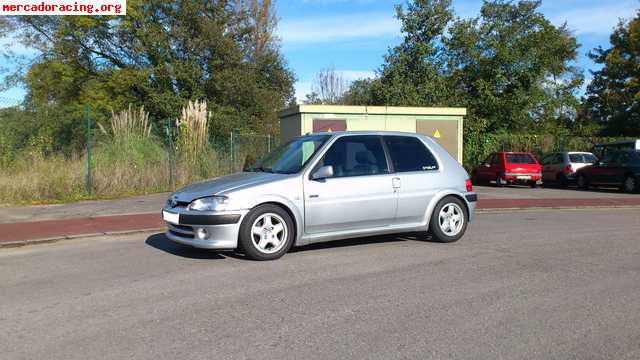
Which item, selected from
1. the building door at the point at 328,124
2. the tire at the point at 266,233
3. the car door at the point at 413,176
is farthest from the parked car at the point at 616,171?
the tire at the point at 266,233

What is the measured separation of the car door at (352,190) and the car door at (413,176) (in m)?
0.16

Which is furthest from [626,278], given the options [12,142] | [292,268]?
[12,142]

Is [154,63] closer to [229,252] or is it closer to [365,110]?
[365,110]

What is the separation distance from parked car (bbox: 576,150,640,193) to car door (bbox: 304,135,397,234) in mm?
16048

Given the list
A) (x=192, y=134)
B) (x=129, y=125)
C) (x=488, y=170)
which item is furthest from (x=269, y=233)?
(x=488, y=170)

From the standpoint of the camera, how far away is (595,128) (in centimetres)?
4219

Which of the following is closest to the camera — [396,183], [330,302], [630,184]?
[330,302]

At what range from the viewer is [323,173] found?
694cm

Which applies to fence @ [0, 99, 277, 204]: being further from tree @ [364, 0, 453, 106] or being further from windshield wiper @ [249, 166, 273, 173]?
tree @ [364, 0, 453, 106]

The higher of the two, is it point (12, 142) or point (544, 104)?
point (544, 104)

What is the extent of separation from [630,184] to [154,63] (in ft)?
80.5

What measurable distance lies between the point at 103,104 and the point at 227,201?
26.7m

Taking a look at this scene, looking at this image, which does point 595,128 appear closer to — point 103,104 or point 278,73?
point 278,73

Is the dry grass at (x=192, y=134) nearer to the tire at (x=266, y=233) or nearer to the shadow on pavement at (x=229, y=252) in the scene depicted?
the shadow on pavement at (x=229, y=252)
